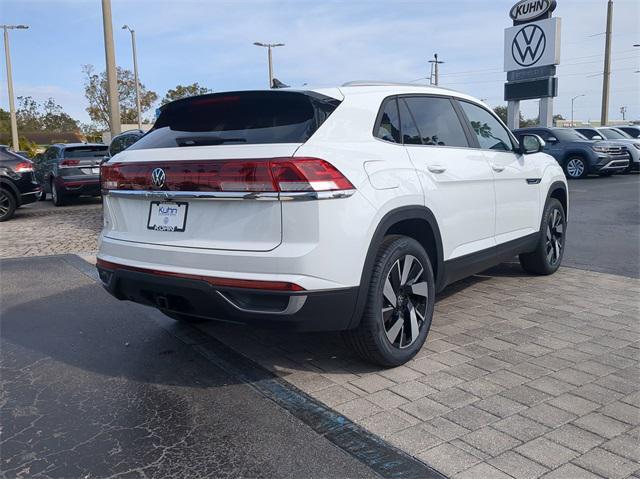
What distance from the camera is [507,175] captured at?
17.2 feet

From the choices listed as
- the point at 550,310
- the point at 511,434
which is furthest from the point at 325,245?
the point at 550,310

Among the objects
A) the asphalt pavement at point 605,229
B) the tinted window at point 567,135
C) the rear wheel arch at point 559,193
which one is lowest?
the asphalt pavement at point 605,229

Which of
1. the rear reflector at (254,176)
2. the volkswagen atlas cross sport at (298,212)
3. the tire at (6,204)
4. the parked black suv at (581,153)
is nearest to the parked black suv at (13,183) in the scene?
the tire at (6,204)

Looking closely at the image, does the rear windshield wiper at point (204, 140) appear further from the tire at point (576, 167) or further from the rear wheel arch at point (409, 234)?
the tire at point (576, 167)

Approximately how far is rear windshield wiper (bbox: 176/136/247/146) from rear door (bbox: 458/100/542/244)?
232 centimetres

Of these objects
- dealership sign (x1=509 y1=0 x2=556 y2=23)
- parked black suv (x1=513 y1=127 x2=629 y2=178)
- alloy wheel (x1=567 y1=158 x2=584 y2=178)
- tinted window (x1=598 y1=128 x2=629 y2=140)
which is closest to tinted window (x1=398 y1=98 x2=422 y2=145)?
parked black suv (x1=513 y1=127 x2=629 y2=178)

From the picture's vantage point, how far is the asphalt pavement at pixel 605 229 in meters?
7.06

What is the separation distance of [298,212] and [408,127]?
1.36 m

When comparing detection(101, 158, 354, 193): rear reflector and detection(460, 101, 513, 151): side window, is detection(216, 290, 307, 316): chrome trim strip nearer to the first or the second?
detection(101, 158, 354, 193): rear reflector

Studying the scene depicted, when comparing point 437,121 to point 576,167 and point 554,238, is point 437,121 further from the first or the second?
point 576,167

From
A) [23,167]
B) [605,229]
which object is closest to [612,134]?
[605,229]

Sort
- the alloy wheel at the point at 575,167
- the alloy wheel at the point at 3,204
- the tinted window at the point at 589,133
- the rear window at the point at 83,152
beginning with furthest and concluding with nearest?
1. the tinted window at the point at 589,133
2. the alloy wheel at the point at 575,167
3. the rear window at the point at 83,152
4. the alloy wheel at the point at 3,204

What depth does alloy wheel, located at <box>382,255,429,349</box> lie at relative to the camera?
3752 mm

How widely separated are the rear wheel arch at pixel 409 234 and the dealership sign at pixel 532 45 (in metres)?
19.8
